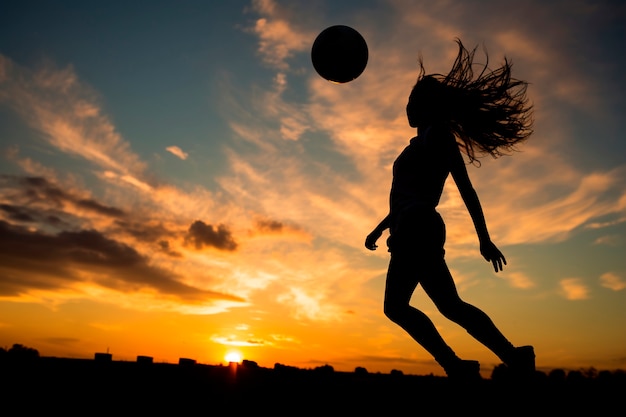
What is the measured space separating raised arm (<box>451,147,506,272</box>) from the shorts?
32 centimetres

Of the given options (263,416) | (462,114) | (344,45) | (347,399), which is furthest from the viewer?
(344,45)

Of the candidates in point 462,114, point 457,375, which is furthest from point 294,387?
point 462,114

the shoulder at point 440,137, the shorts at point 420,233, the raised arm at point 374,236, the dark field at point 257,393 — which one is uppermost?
the shoulder at point 440,137

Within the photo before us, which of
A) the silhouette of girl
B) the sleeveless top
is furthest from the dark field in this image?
the sleeveless top

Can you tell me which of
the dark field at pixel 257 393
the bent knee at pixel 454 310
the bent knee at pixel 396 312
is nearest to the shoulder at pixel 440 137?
the bent knee at pixel 454 310

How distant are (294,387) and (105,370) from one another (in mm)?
1996

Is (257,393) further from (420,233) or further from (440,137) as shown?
(440,137)

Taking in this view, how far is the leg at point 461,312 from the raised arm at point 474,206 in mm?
416

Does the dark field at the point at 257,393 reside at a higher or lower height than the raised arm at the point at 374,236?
lower

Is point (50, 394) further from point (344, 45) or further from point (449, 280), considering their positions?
point (344, 45)

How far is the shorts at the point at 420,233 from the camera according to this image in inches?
193

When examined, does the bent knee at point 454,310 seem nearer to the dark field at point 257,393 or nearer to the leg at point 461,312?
the leg at point 461,312

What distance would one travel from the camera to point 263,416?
4.55 metres

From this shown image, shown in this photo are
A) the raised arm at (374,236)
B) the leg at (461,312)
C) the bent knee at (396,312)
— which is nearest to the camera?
the leg at (461,312)
